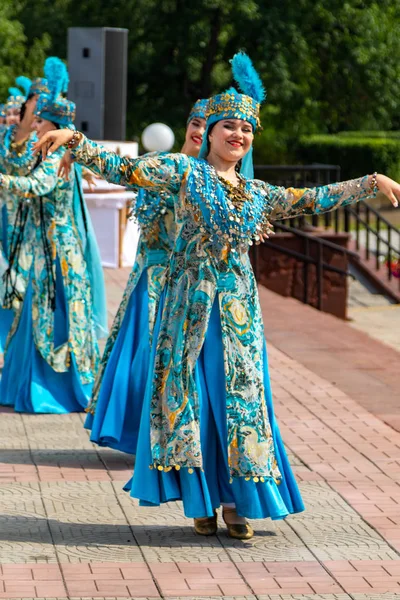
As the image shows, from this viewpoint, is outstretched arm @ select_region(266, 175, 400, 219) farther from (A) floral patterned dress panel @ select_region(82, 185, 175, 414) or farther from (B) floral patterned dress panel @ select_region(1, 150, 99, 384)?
(B) floral patterned dress panel @ select_region(1, 150, 99, 384)

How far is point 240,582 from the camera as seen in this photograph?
471 cm

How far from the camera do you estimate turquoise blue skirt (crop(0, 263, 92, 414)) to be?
782cm

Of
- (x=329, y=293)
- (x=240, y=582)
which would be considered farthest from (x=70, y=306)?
(x=329, y=293)

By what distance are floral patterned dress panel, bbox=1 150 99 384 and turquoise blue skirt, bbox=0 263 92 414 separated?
6 cm

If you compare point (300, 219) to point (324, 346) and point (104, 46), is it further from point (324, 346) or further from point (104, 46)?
point (324, 346)

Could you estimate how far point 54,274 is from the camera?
7.80m

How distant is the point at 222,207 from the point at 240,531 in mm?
1313

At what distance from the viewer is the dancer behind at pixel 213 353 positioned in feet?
16.9

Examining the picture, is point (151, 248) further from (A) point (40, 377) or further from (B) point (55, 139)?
(B) point (55, 139)

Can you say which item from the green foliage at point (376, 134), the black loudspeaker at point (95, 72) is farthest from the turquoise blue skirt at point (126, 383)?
the green foliage at point (376, 134)

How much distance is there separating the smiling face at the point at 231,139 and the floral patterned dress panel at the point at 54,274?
2.60 meters

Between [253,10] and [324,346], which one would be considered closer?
[324,346]

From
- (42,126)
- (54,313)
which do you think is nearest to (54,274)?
(54,313)

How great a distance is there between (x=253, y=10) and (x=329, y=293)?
1425 centimetres
